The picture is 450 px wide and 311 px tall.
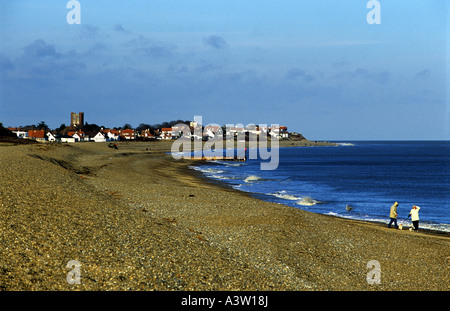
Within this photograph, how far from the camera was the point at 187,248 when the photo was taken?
13633 millimetres

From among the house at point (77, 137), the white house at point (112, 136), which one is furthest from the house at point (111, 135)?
the house at point (77, 137)

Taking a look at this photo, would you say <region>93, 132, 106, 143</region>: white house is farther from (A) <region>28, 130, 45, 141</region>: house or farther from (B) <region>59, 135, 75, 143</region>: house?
(A) <region>28, 130, 45, 141</region>: house

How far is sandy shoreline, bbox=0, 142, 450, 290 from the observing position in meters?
10.4

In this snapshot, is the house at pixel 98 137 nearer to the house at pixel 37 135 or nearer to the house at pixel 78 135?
the house at pixel 78 135

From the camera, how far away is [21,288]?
29.6 ft

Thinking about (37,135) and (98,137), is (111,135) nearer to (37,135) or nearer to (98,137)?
(98,137)

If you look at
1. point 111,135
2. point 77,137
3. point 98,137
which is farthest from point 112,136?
point 77,137

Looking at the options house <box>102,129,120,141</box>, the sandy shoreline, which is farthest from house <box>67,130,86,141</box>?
the sandy shoreline

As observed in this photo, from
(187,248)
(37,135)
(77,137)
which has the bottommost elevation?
(187,248)

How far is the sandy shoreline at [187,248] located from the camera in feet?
34.2

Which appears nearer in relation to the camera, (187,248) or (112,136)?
(187,248)

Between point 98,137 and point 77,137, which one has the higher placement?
point 98,137
